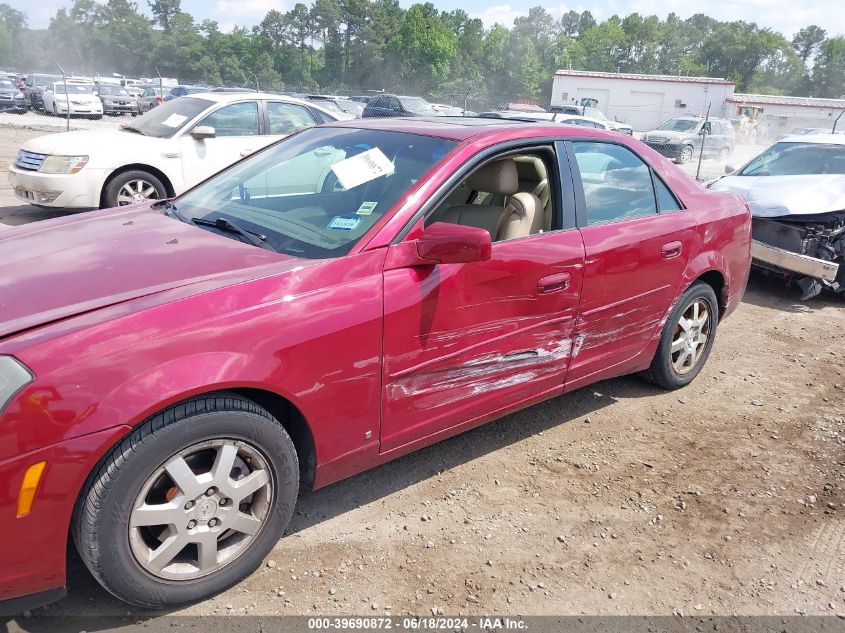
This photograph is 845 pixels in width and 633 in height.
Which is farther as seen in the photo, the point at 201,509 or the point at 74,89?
the point at 74,89

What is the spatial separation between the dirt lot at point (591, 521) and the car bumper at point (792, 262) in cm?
253

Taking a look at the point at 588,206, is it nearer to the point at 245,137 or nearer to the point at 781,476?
the point at 781,476

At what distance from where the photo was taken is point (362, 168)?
3.07 meters

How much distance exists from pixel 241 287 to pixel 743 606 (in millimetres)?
2245

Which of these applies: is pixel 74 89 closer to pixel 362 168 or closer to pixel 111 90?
pixel 111 90

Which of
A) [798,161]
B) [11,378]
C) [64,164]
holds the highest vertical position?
[798,161]

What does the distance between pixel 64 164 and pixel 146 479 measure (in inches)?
247

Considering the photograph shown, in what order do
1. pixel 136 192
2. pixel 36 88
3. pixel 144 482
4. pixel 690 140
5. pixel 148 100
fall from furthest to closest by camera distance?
pixel 148 100 → pixel 36 88 → pixel 690 140 → pixel 136 192 → pixel 144 482

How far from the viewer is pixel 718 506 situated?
3.23m

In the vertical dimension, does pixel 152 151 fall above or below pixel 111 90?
below

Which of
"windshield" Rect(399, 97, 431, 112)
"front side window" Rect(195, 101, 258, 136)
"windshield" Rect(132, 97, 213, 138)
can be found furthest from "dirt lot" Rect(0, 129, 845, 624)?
"windshield" Rect(399, 97, 431, 112)

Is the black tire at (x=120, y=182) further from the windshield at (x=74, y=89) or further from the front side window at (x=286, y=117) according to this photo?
the windshield at (x=74, y=89)

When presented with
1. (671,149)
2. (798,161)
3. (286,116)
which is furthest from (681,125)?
(286,116)

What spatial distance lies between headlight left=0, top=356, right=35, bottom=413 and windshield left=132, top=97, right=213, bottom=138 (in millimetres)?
6426
